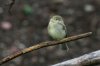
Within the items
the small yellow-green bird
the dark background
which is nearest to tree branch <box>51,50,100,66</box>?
the small yellow-green bird

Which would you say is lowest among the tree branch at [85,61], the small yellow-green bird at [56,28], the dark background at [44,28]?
the tree branch at [85,61]

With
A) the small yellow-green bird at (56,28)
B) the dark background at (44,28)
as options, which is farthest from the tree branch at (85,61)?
the dark background at (44,28)

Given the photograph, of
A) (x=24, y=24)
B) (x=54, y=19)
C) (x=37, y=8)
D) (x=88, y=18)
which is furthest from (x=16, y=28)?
(x=54, y=19)

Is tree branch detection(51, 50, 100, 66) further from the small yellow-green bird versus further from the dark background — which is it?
the dark background

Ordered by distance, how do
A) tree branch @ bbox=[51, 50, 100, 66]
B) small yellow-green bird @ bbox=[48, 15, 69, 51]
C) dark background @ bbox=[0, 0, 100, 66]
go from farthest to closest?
dark background @ bbox=[0, 0, 100, 66], small yellow-green bird @ bbox=[48, 15, 69, 51], tree branch @ bbox=[51, 50, 100, 66]

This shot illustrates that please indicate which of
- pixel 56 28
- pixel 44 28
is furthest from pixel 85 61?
pixel 44 28

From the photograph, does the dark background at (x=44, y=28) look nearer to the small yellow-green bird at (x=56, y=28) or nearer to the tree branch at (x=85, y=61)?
the small yellow-green bird at (x=56, y=28)

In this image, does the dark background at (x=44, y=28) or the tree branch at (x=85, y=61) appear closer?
the tree branch at (x=85, y=61)

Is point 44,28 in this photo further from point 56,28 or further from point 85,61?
point 85,61
